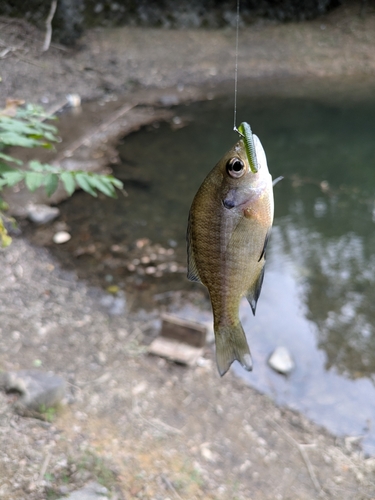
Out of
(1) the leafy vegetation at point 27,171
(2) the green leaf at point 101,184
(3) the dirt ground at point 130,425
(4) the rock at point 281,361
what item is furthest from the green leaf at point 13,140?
(4) the rock at point 281,361

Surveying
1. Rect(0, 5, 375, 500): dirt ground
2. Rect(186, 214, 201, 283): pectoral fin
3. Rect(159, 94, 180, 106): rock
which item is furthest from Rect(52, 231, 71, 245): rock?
Rect(159, 94, 180, 106): rock

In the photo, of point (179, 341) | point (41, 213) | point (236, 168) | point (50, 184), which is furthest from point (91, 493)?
point (41, 213)

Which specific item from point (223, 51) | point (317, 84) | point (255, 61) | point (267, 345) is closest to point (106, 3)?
point (223, 51)

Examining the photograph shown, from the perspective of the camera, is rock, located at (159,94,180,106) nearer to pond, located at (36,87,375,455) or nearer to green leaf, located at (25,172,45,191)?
pond, located at (36,87,375,455)

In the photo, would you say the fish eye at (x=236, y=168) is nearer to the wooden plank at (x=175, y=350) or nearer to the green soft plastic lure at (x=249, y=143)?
the green soft plastic lure at (x=249, y=143)

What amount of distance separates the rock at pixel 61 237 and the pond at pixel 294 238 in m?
0.09

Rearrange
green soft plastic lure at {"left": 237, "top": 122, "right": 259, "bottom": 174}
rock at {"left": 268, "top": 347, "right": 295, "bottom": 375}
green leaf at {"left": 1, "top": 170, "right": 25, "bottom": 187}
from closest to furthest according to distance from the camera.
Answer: green soft plastic lure at {"left": 237, "top": 122, "right": 259, "bottom": 174} → green leaf at {"left": 1, "top": 170, "right": 25, "bottom": 187} → rock at {"left": 268, "top": 347, "right": 295, "bottom": 375}

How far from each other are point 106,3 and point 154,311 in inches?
446

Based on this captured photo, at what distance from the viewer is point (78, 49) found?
40.3ft

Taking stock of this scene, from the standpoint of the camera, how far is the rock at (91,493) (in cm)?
273

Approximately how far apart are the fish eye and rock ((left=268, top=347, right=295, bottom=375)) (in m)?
3.63

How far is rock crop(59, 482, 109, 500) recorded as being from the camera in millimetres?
2732

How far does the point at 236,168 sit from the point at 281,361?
3683 millimetres

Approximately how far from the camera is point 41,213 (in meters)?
6.39
